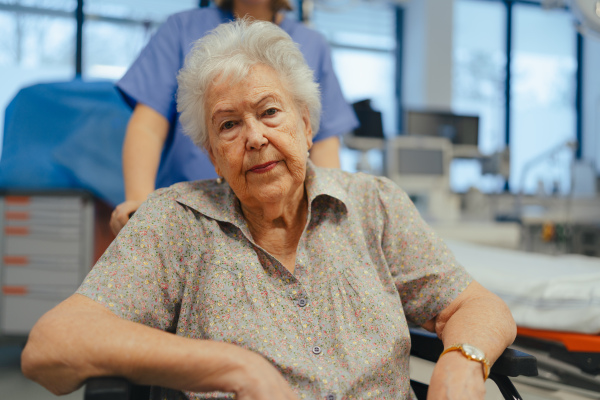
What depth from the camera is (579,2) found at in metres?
1.74

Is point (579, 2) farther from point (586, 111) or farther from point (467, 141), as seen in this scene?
point (586, 111)

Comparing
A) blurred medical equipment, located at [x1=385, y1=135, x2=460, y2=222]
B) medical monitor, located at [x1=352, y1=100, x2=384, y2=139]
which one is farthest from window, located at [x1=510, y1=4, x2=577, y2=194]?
medical monitor, located at [x1=352, y1=100, x2=384, y2=139]

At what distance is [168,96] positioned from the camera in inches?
60.5

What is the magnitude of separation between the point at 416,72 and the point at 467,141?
48.2 inches

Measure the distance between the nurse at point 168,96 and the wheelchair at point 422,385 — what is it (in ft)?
2.19

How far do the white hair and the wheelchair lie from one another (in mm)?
608

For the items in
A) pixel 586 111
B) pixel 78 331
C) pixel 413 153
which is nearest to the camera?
pixel 78 331

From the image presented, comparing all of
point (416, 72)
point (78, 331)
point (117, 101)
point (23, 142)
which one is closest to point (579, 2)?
point (78, 331)

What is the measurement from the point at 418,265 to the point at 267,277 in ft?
1.18

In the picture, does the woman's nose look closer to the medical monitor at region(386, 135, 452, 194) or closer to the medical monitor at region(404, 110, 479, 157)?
the medical monitor at region(386, 135, 452, 194)

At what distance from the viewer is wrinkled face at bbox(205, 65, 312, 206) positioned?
1110 millimetres

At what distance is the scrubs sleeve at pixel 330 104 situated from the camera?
173cm

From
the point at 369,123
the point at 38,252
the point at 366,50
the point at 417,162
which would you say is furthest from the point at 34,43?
the point at 417,162

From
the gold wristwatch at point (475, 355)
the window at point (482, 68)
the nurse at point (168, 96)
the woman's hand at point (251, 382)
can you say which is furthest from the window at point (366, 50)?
the woman's hand at point (251, 382)
